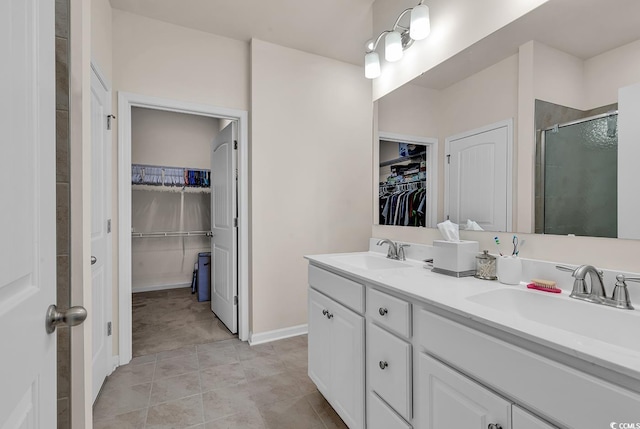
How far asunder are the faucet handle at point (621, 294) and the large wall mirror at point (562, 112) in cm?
17

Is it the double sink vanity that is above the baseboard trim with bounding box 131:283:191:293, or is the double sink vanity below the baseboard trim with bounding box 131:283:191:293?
above

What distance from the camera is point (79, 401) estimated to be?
956mm

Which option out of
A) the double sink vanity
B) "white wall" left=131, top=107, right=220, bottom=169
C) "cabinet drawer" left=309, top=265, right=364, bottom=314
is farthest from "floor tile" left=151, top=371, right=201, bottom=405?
"white wall" left=131, top=107, right=220, bottom=169

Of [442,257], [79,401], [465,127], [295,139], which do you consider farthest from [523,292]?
[295,139]

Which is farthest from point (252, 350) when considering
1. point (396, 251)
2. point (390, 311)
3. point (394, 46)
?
point (394, 46)

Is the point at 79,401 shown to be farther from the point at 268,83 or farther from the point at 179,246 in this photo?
the point at 179,246

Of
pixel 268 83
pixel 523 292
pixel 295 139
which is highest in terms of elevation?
pixel 268 83

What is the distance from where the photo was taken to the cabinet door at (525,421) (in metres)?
0.70

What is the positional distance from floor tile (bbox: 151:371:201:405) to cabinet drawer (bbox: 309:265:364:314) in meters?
1.06

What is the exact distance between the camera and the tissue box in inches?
54.2

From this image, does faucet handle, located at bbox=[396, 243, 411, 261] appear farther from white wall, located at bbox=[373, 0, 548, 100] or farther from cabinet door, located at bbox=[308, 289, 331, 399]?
white wall, located at bbox=[373, 0, 548, 100]

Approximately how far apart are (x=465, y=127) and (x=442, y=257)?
0.70 m

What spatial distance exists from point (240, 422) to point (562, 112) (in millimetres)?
2134

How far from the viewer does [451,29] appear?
1.69 meters
